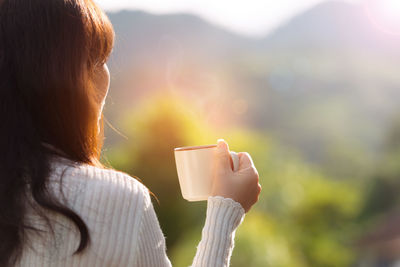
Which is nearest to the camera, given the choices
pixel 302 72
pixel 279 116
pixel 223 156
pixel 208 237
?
pixel 208 237

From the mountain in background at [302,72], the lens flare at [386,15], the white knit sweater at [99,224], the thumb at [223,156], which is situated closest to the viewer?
→ the white knit sweater at [99,224]

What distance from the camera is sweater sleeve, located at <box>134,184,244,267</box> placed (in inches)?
30.0

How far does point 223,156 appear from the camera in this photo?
987 mm

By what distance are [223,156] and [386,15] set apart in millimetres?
60491

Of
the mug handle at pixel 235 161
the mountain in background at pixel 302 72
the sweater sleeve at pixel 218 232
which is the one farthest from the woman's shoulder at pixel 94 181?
the mountain in background at pixel 302 72

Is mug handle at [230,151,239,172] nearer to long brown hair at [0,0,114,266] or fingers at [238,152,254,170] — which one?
fingers at [238,152,254,170]

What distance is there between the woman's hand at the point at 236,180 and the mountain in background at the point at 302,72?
23.5 m

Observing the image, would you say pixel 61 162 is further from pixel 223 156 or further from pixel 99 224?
pixel 223 156

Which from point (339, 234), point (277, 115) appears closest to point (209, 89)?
point (339, 234)

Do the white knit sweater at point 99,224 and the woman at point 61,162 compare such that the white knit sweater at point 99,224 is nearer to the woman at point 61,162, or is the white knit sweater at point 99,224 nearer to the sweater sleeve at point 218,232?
the woman at point 61,162

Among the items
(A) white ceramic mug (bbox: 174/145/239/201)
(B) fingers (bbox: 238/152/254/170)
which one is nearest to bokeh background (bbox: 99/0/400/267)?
(A) white ceramic mug (bbox: 174/145/239/201)

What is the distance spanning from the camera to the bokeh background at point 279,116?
8.45m

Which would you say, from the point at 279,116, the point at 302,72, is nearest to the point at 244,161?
the point at 279,116

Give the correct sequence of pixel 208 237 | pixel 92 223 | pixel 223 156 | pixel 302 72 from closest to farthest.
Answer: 1. pixel 92 223
2. pixel 208 237
3. pixel 223 156
4. pixel 302 72
